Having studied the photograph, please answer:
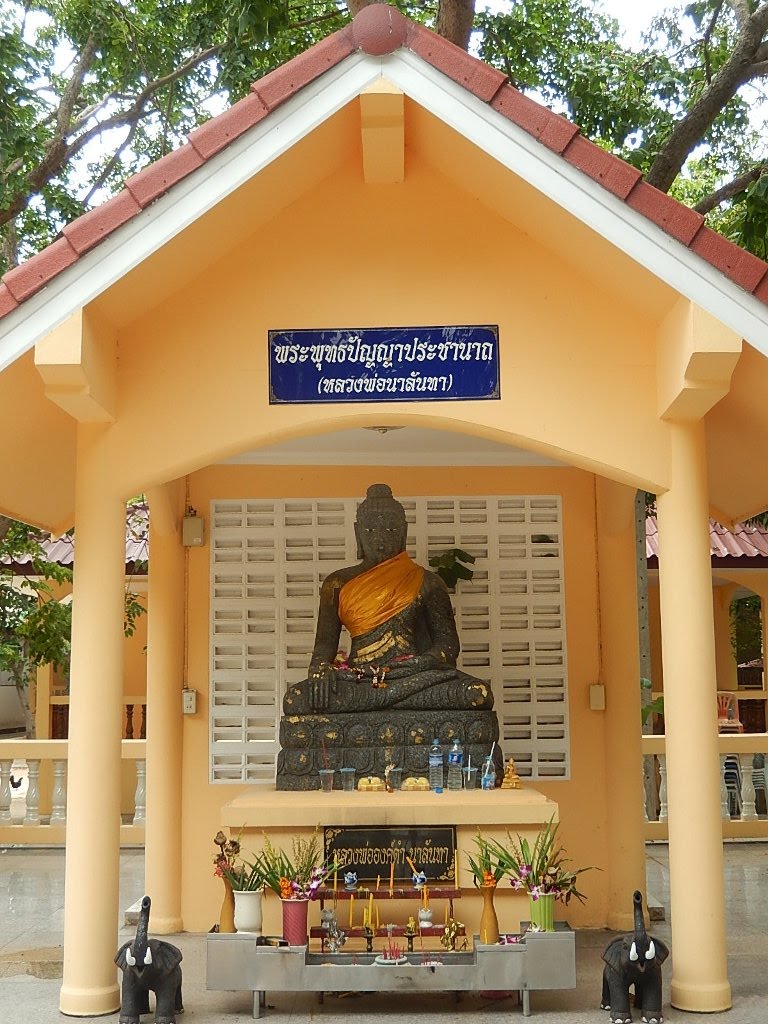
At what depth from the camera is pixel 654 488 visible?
6.53 meters

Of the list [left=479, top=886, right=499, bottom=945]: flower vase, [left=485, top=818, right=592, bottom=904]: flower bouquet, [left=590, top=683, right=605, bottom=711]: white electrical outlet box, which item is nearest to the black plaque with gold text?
[left=485, top=818, right=592, bottom=904]: flower bouquet

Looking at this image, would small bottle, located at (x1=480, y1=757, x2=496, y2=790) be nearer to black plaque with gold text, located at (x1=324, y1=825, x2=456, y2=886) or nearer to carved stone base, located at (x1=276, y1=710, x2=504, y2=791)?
carved stone base, located at (x1=276, y1=710, x2=504, y2=791)

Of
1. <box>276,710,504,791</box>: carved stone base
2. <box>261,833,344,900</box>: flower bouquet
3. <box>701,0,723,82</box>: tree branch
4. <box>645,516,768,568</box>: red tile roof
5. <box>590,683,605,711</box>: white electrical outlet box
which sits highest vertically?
<box>701,0,723,82</box>: tree branch

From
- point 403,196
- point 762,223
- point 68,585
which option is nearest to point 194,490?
point 403,196

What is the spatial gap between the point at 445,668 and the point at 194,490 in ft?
7.99

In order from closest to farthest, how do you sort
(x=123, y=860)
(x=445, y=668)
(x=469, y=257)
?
(x=469, y=257), (x=445, y=668), (x=123, y=860)

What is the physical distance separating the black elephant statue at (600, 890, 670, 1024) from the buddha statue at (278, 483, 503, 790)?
193 cm

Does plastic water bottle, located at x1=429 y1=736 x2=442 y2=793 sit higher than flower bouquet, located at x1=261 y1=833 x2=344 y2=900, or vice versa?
plastic water bottle, located at x1=429 y1=736 x2=442 y2=793

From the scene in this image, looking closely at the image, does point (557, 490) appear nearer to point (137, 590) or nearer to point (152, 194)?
point (152, 194)

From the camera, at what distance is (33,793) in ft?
39.2

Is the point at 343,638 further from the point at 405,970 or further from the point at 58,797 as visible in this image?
the point at 58,797

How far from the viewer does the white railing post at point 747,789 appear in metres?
11.6

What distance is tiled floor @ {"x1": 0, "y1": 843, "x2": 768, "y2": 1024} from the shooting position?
6148 mm

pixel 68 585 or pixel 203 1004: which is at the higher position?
pixel 68 585
